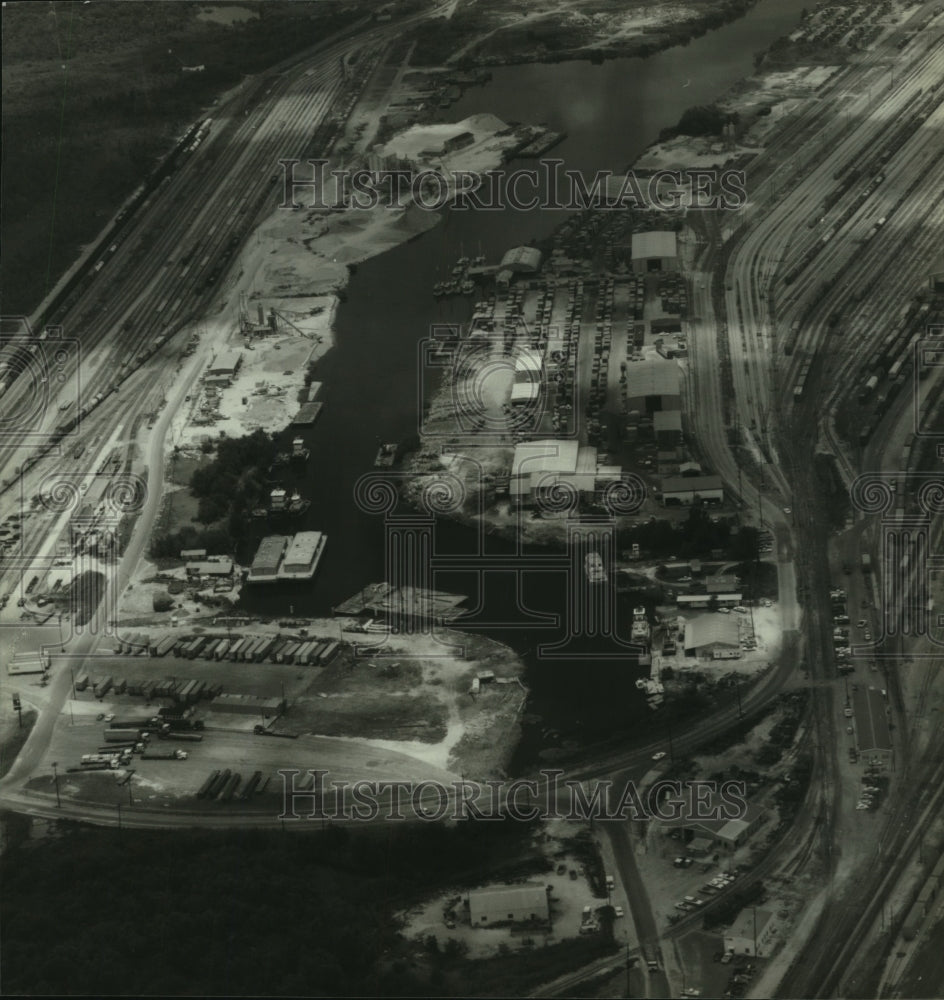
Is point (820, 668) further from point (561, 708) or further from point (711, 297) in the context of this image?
point (711, 297)

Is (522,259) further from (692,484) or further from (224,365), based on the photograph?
(692,484)

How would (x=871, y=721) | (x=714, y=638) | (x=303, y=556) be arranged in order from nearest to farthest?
(x=871, y=721) < (x=714, y=638) < (x=303, y=556)

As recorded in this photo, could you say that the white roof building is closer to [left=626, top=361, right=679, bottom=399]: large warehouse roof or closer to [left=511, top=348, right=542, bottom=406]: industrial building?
[left=626, top=361, right=679, bottom=399]: large warehouse roof

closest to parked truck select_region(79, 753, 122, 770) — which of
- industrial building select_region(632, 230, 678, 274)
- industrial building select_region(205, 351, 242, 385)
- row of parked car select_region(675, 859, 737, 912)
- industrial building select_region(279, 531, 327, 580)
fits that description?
industrial building select_region(279, 531, 327, 580)

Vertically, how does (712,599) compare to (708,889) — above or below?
above

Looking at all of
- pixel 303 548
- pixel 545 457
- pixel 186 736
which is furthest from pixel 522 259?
pixel 186 736

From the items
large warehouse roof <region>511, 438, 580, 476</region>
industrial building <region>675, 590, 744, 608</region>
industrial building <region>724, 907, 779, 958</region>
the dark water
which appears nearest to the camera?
industrial building <region>724, 907, 779, 958</region>

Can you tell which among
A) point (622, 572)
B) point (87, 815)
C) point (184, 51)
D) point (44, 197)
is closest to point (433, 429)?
point (622, 572)
